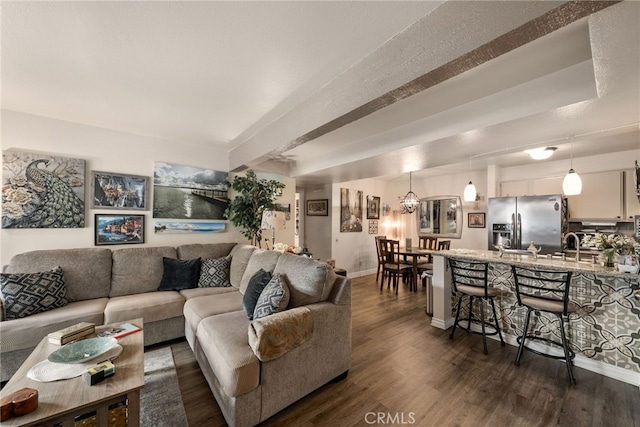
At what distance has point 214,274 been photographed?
129 inches

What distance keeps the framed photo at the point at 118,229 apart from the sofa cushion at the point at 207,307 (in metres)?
1.43

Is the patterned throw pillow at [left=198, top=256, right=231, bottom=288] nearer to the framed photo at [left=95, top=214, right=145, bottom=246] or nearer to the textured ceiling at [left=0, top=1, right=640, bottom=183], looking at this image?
the framed photo at [left=95, top=214, right=145, bottom=246]

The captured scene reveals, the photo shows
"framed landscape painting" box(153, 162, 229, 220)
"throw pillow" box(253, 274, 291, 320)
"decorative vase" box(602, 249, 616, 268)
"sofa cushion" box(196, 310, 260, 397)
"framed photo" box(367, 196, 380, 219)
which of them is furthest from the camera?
"framed photo" box(367, 196, 380, 219)

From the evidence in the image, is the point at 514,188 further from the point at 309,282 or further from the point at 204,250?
the point at 204,250

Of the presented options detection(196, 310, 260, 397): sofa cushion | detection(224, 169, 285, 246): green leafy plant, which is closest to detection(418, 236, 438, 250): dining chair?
detection(224, 169, 285, 246): green leafy plant

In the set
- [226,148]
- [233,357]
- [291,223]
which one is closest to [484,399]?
[233,357]

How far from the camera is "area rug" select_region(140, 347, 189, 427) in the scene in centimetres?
168

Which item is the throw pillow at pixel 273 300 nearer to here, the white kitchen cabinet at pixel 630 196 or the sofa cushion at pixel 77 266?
the sofa cushion at pixel 77 266

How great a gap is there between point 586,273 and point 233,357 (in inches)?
122

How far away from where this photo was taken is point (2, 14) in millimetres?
1422

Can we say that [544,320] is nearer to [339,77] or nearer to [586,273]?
[586,273]

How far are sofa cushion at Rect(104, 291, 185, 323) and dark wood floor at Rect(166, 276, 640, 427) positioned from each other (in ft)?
1.36

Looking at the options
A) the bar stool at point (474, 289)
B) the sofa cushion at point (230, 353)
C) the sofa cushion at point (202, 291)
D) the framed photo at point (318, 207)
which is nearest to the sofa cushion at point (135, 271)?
the sofa cushion at point (202, 291)

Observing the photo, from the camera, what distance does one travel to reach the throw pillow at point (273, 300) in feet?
6.35
